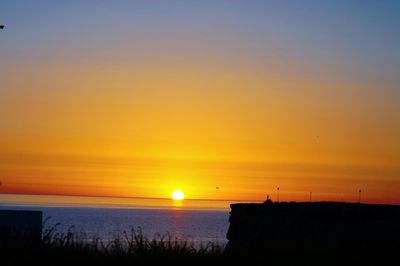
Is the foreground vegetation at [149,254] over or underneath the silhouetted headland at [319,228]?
underneath

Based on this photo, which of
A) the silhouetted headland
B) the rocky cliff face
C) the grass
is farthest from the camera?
the rocky cliff face

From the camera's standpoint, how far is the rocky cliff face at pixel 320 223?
973 inches

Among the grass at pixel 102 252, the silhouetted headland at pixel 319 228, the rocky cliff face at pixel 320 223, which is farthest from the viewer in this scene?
the rocky cliff face at pixel 320 223

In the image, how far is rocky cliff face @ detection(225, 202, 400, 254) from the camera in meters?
24.7

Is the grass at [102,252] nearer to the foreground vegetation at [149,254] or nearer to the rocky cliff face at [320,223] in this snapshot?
the foreground vegetation at [149,254]

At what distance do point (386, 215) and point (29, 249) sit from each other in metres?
18.1

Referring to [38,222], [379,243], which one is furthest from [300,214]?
[38,222]

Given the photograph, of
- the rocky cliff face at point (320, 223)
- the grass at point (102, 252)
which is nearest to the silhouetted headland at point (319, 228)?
the rocky cliff face at point (320, 223)

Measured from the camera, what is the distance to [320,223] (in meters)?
30.0

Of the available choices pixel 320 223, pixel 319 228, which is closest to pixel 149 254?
pixel 319 228

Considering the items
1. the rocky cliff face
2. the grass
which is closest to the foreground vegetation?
the grass

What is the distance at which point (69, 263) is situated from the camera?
1606 cm

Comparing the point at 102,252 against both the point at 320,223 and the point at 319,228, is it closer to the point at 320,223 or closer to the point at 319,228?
the point at 319,228

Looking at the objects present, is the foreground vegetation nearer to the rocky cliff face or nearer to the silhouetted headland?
the silhouetted headland
